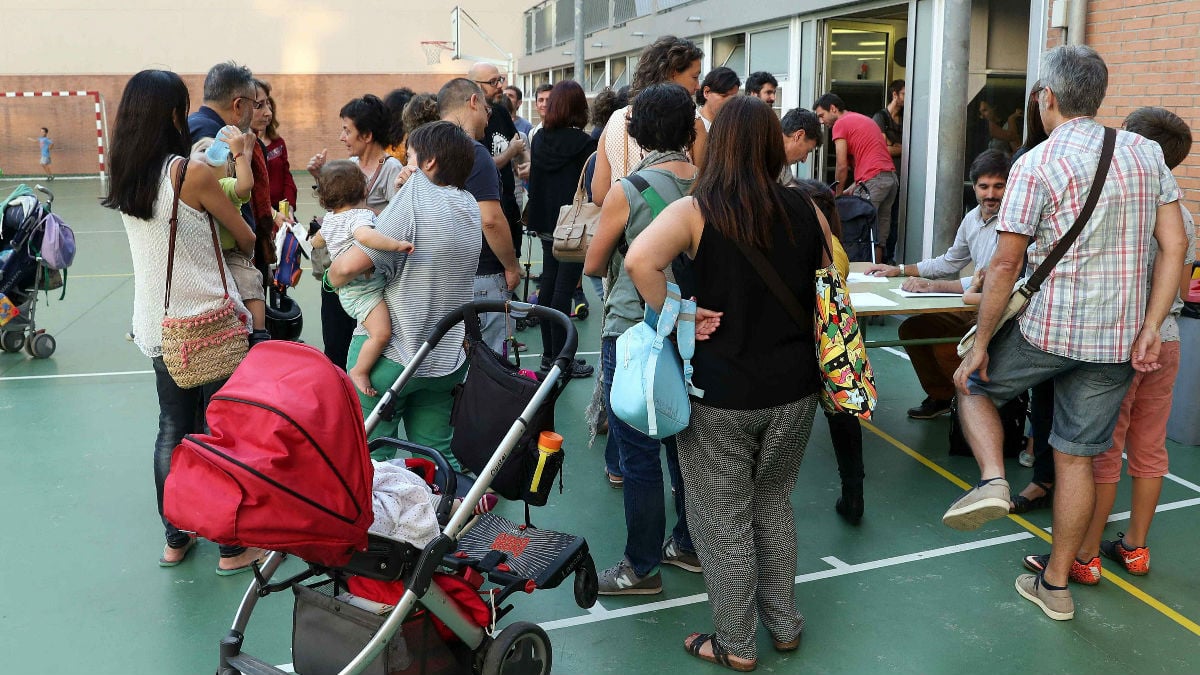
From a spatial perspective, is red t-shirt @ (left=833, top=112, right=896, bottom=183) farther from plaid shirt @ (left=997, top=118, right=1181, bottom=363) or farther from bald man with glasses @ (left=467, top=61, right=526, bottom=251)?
plaid shirt @ (left=997, top=118, right=1181, bottom=363)

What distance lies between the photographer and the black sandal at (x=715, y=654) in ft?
10.4

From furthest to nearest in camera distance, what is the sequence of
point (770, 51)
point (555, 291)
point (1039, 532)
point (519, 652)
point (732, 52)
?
point (732, 52) < point (770, 51) < point (555, 291) < point (1039, 532) < point (519, 652)

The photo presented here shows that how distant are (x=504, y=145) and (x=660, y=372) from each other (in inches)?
196

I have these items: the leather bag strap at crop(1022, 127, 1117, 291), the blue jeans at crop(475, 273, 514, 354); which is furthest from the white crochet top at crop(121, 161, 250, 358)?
the leather bag strap at crop(1022, 127, 1117, 291)

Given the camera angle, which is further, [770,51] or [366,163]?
[770,51]

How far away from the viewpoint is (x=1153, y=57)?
250 inches

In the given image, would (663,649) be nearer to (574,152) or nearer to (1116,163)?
(1116,163)

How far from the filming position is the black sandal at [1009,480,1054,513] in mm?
4422

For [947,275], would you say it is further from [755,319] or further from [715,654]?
[715,654]

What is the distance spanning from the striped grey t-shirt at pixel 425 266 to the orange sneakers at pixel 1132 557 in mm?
2558

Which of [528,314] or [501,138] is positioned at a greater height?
[501,138]

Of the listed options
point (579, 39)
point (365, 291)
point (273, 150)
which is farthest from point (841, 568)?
point (579, 39)

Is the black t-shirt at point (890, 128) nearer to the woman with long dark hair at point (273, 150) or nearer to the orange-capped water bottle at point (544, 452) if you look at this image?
the woman with long dark hair at point (273, 150)

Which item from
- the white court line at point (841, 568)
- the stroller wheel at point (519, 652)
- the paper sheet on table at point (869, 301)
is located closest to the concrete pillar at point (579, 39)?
the paper sheet on table at point (869, 301)
